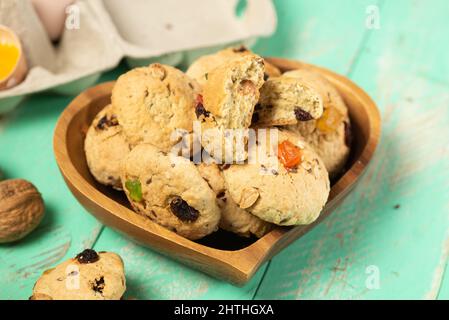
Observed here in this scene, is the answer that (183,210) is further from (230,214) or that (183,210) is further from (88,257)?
(88,257)

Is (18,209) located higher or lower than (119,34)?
lower

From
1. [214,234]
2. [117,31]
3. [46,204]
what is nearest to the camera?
[214,234]

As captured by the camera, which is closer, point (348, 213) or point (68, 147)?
point (68, 147)

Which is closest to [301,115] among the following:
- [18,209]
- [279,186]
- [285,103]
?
[285,103]

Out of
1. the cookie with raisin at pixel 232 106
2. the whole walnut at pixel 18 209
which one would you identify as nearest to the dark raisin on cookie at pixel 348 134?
the cookie with raisin at pixel 232 106

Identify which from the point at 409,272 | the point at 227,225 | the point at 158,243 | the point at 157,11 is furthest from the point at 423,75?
the point at 158,243

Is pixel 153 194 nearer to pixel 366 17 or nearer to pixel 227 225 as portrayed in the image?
pixel 227 225

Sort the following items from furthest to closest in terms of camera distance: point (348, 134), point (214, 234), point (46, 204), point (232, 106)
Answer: point (46, 204) → point (348, 134) → point (214, 234) → point (232, 106)

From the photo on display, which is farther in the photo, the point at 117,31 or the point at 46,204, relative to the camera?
the point at 117,31
